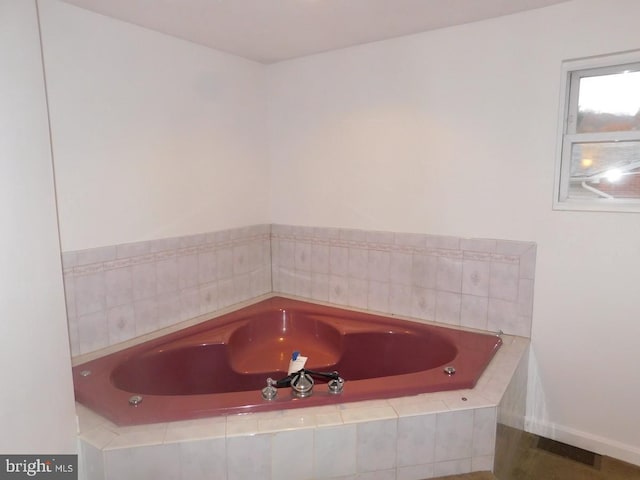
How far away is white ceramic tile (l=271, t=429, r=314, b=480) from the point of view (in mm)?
1495

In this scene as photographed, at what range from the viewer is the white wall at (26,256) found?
3.96ft

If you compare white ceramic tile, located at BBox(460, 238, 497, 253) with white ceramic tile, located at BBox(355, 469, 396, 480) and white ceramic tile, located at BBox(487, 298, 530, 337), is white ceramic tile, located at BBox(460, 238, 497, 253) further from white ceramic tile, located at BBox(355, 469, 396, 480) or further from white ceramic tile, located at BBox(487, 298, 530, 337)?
white ceramic tile, located at BBox(355, 469, 396, 480)

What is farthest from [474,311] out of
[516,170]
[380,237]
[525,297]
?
[516,170]

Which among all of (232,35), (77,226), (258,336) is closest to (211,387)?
(258,336)

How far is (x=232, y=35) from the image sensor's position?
232 cm

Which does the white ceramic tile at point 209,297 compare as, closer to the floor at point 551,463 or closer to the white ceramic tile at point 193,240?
the white ceramic tile at point 193,240

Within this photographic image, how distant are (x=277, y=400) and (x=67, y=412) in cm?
73

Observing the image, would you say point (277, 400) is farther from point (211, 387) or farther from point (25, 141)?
point (25, 141)

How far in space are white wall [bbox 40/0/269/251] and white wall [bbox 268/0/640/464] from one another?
65 centimetres

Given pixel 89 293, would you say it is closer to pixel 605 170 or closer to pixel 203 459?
pixel 203 459

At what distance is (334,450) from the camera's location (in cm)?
154

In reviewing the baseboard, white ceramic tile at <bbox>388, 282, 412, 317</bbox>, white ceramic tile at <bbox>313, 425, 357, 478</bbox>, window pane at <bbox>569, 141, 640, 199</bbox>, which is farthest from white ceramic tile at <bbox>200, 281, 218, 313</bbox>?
window pane at <bbox>569, 141, 640, 199</bbox>

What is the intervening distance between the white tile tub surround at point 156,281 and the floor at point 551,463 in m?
1.81

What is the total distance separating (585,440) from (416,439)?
111 centimetres
